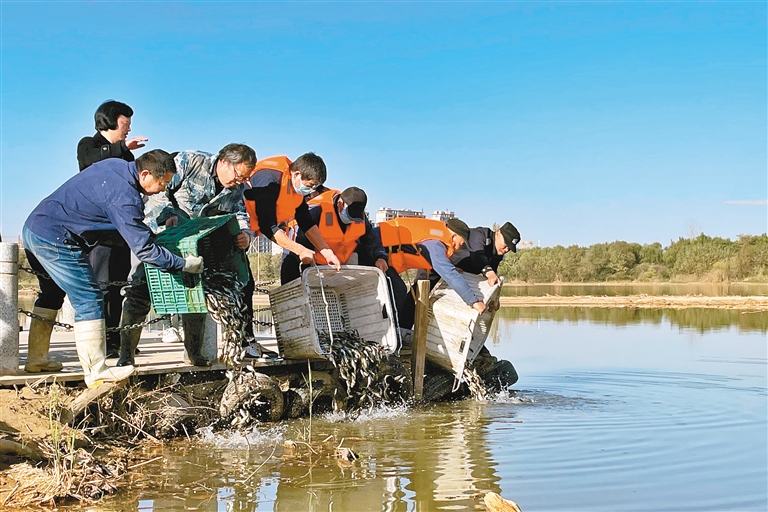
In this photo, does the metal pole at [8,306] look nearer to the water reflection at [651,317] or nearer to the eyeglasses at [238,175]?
the eyeglasses at [238,175]

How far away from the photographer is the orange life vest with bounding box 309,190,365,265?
855 centimetres

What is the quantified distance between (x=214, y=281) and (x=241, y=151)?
A: 3.32ft

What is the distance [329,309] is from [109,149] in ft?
8.67

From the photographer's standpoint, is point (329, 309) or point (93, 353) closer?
point (93, 353)

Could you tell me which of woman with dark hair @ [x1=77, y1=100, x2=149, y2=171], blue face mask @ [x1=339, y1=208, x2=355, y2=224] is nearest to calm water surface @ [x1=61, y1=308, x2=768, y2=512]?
blue face mask @ [x1=339, y1=208, x2=355, y2=224]

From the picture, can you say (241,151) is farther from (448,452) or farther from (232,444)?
(448,452)

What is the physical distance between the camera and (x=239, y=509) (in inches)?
191

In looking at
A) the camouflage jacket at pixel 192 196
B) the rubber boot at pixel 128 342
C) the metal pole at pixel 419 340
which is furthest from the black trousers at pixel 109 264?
the metal pole at pixel 419 340

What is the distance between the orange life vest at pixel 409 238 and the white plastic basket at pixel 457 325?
455 mm

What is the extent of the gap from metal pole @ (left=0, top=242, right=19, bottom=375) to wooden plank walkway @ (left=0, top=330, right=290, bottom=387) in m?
0.14

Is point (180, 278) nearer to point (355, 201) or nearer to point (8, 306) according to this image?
point (8, 306)

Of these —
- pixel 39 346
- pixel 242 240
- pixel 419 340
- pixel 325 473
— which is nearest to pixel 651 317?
pixel 419 340

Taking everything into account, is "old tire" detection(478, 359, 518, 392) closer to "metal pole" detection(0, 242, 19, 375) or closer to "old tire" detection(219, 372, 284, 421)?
"old tire" detection(219, 372, 284, 421)

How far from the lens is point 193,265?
6.10m
